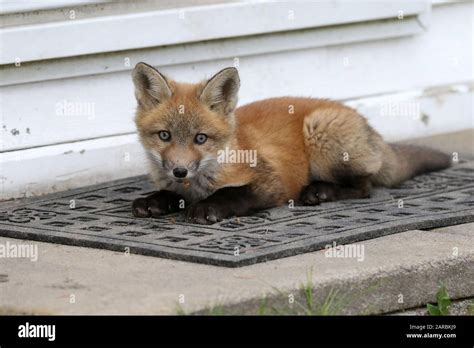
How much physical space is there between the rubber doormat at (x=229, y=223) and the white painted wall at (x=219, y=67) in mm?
345

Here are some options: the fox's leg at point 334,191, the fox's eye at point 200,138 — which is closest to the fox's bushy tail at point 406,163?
the fox's leg at point 334,191

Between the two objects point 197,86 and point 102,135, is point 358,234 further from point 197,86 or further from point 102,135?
point 102,135

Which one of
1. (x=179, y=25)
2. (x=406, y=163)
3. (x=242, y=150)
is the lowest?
(x=406, y=163)

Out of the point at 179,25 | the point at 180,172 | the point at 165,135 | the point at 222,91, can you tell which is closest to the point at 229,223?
the point at 180,172

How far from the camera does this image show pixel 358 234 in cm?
568

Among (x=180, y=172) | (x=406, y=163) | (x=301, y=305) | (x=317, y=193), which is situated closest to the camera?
(x=301, y=305)

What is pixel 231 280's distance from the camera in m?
4.81

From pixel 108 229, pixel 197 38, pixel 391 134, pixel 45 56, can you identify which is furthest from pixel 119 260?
pixel 391 134

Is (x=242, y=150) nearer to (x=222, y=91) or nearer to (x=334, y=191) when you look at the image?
(x=222, y=91)

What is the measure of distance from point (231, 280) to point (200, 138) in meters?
1.56

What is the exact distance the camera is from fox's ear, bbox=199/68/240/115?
621cm

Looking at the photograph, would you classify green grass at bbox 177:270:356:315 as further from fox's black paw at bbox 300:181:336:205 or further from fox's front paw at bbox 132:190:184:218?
fox's black paw at bbox 300:181:336:205

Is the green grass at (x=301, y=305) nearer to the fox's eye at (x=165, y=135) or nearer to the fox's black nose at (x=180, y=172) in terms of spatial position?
the fox's black nose at (x=180, y=172)

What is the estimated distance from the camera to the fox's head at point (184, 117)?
20.1 feet
